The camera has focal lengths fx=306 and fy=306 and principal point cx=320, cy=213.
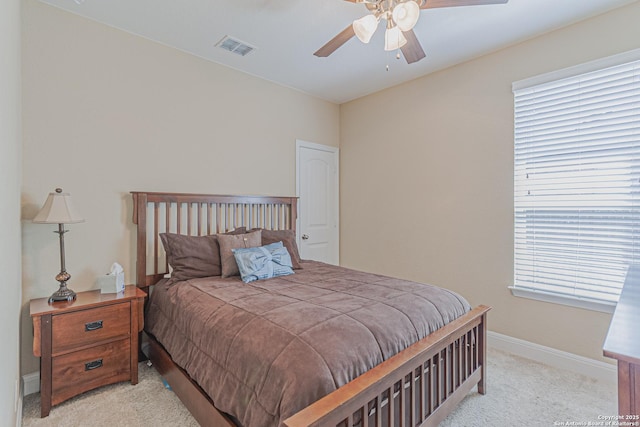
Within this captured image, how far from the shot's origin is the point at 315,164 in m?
4.22

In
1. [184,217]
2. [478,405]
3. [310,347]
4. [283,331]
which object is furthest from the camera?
[184,217]

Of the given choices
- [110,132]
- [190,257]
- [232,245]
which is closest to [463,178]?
[232,245]

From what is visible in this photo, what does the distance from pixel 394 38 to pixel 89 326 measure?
9.03 feet

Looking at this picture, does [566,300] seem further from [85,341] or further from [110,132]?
[110,132]

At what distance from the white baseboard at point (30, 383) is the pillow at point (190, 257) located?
111cm

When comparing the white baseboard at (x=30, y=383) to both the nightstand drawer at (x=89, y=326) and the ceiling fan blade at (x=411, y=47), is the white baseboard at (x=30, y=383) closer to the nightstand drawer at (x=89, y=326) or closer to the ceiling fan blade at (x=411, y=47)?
the nightstand drawer at (x=89, y=326)

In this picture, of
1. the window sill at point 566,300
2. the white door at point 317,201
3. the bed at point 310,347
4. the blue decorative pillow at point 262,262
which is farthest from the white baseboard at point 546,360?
the white door at point 317,201

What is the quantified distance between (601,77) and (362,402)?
294 centimetres

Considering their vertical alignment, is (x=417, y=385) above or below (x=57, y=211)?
below

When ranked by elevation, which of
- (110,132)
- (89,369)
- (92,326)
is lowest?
(89,369)

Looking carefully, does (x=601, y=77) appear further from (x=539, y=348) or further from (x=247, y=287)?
(x=247, y=287)

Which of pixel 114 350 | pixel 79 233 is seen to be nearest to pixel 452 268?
pixel 114 350

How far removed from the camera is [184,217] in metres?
2.99

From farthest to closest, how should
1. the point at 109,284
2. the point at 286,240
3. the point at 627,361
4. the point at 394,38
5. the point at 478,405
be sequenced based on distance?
1. the point at 286,240
2. the point at 109,284
3. the point at 478,405
4. the point at 394,38
5. the point at 627,361
